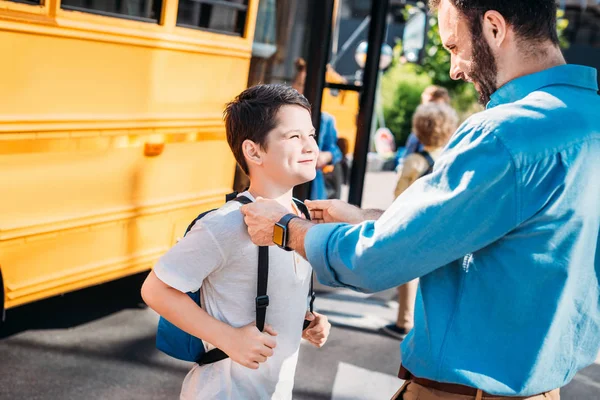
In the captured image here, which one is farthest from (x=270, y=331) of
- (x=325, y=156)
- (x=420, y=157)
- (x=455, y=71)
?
(x=325, y=156)

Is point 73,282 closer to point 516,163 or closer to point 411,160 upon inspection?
point 411,160

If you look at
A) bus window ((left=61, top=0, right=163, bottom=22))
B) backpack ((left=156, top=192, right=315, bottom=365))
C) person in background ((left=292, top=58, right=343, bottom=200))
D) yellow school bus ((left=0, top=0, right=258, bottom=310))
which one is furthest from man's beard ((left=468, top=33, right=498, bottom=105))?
person in background ((left=292, top=58, right=343, bottom=200))

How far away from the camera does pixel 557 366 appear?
5.12 feet

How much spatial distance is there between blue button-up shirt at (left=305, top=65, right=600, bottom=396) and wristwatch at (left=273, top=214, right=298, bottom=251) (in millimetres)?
140

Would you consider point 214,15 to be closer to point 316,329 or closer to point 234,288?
point 316,329

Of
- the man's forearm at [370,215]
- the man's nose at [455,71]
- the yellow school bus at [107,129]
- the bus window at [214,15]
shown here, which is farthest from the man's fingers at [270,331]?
the bus window at [214,15]

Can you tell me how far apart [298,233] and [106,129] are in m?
2.10

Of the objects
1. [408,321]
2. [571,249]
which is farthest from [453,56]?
[408,321]

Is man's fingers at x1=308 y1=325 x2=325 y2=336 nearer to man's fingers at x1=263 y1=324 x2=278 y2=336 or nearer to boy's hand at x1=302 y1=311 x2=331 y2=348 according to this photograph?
boy's hand at x1=302 y1=311 x2=331 y2=348

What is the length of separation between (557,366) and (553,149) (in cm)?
46

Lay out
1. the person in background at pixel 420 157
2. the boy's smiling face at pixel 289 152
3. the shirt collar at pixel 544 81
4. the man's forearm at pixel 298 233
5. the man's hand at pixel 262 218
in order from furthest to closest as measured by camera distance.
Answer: the person in background at pixel 420 157
the boy's smiling face at pixel 289 152
the man's hand at pixel 262 218
the man's forearm at pixel 298 233
the shirt collar at pixel 544 81

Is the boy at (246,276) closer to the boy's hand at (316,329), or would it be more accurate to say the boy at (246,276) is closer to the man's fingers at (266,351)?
the man's fingers at (266,351)

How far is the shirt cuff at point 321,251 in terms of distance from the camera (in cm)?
158

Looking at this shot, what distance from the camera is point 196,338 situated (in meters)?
1.94
